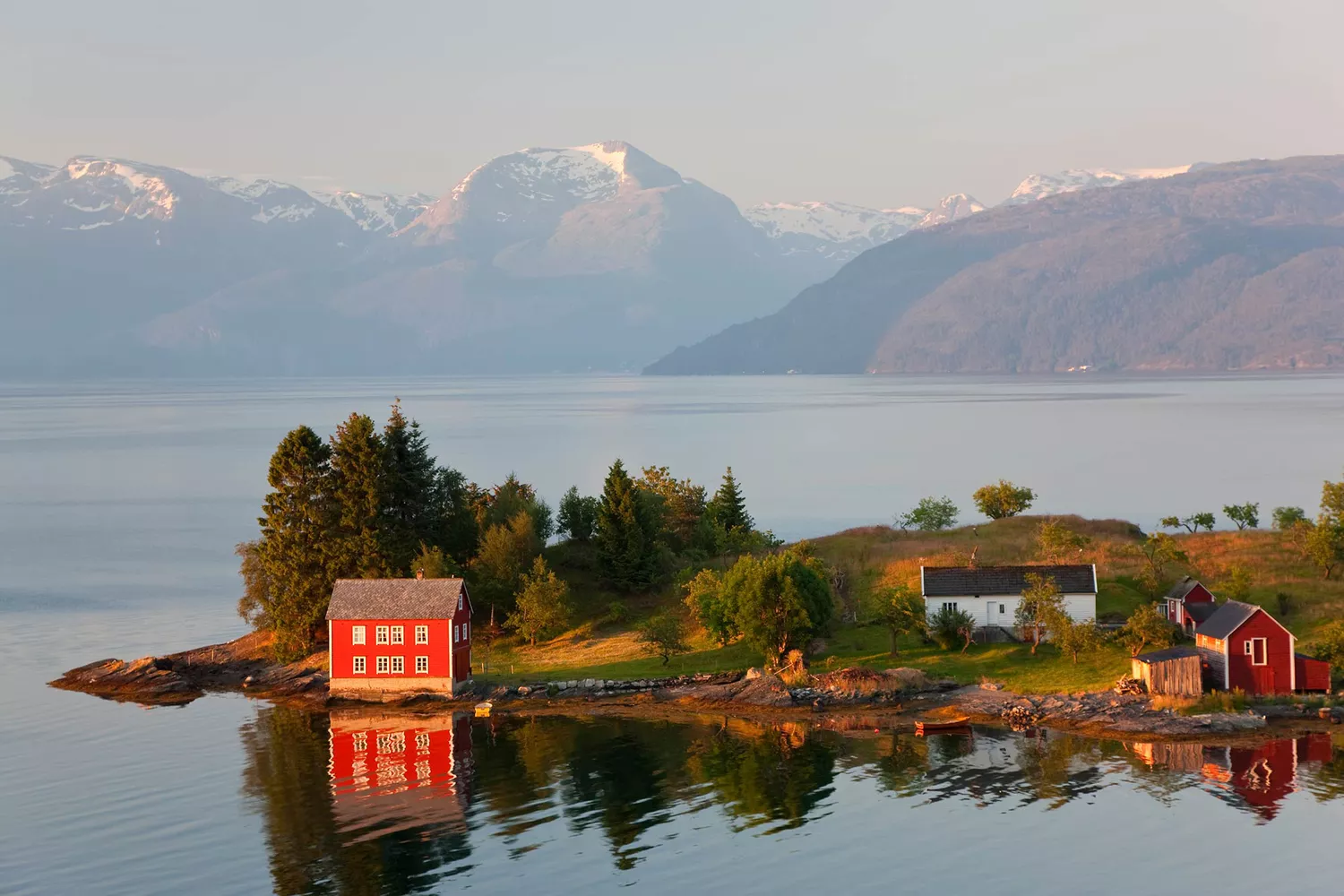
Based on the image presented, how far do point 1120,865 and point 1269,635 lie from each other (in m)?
23.5

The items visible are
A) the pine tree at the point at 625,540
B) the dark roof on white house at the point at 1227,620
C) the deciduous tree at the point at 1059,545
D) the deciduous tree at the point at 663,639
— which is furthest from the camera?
the pine tree at the point at 625,540

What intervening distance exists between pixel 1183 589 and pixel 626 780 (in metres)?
37.1

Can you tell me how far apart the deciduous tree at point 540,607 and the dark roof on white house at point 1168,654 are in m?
34.4

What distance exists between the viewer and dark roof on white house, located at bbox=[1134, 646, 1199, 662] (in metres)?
65.8

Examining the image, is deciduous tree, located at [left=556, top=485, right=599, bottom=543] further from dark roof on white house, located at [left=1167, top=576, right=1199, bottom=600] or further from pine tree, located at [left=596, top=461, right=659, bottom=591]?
dark roof on white house, located at [left=1167, top=576, right=1199, bottom=600]

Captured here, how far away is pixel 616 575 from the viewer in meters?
89.3

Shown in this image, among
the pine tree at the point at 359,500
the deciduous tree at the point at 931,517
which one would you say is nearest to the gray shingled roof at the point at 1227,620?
the deciduous tree at the point at 931,517

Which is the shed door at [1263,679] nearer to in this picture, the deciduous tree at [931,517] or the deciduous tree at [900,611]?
the deciduous tree at [900,611]

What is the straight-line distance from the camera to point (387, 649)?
74.2 m

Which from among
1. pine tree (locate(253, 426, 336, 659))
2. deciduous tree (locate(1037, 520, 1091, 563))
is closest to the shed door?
deciduous tree (locate(1037, 520, 1091, 563))

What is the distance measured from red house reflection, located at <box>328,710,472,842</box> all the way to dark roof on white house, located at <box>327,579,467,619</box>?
5.66m

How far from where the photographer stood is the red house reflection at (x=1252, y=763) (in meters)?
52.7

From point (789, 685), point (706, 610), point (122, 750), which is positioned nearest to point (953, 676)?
point (789, 685)

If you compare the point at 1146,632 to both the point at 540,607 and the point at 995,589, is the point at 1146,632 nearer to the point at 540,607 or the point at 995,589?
the point at 995,589
